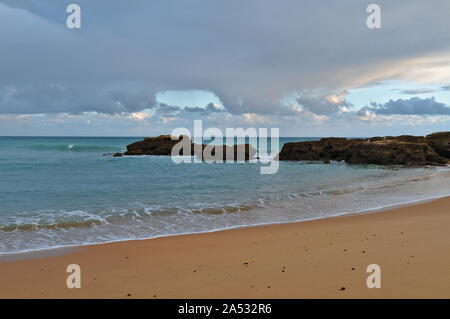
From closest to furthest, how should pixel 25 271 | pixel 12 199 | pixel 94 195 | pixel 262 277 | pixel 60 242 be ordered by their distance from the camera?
pixel 262 277, pixel 25 271, pixel 60 242, pixel 12 199, pixel 94 195

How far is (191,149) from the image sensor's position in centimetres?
5653

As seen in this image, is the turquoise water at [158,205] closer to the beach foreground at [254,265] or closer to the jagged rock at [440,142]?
the beach foreground at [254,265]

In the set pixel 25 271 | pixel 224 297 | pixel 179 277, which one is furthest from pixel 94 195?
pixel 224 297

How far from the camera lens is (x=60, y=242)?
27.7 ft

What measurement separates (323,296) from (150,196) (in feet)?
40.2

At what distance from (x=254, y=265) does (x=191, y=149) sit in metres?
51.0

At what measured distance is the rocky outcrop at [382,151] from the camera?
36.2 metres

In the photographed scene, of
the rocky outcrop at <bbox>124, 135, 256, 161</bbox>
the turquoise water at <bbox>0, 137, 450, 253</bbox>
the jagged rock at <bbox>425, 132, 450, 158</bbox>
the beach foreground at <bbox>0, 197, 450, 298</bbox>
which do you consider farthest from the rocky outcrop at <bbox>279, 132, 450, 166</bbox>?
the beach foreground at <bbox>0, 197, 450, 298</bbox>

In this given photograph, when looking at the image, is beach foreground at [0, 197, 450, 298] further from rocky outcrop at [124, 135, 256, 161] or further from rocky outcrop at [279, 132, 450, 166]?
rocky outcrop at [124, 135, 256, 161]

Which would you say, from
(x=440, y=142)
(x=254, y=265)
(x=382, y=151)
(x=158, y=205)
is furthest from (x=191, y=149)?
(x=254, y=265)

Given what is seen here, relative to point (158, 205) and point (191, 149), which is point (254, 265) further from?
point (191, 149)

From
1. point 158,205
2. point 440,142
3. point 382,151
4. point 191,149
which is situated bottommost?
point 158,205

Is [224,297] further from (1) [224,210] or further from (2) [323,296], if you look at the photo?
(1) [224,210]
